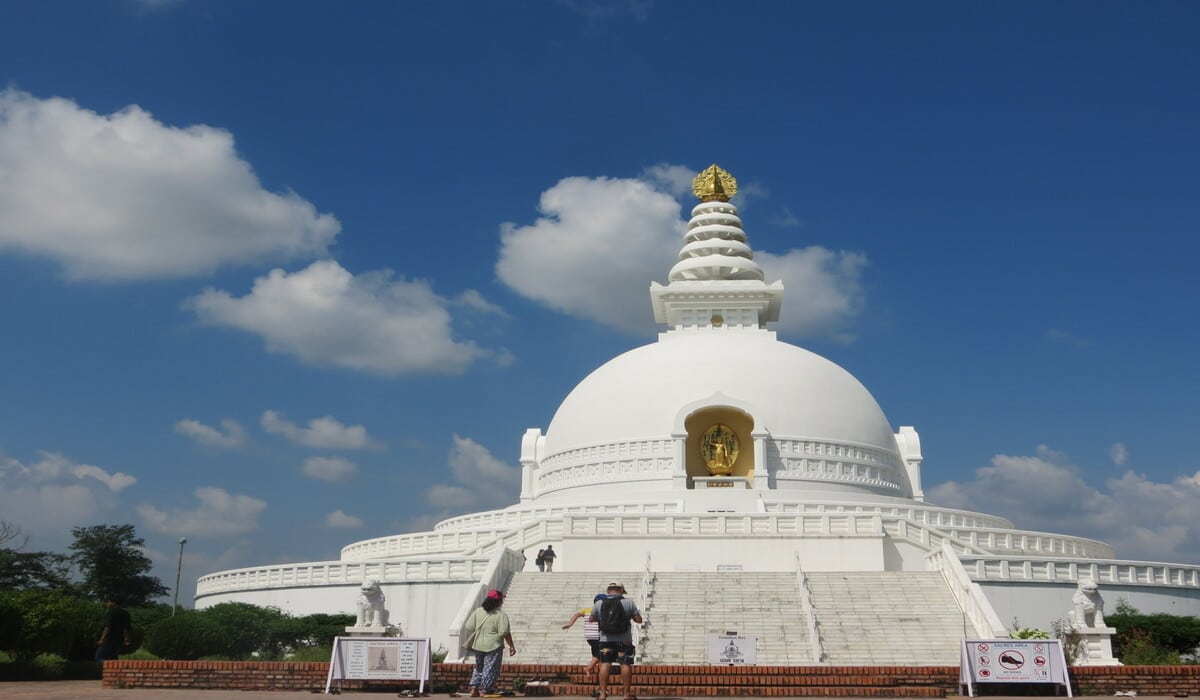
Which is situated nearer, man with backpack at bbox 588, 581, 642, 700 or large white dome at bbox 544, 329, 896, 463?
man with backpack at bbox 588, 581, 642, 700

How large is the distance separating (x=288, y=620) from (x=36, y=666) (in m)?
6.99

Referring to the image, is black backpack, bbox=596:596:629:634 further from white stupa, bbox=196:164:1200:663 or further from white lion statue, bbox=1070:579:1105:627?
white lion statue, bbox=1070:579:1105:627

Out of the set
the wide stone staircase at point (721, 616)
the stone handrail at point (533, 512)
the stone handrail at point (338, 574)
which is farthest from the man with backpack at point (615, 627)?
the stone handrail at point (533, 512)

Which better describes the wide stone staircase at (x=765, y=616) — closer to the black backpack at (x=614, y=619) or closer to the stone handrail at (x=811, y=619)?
the stone handrail at (x=811, y=619)

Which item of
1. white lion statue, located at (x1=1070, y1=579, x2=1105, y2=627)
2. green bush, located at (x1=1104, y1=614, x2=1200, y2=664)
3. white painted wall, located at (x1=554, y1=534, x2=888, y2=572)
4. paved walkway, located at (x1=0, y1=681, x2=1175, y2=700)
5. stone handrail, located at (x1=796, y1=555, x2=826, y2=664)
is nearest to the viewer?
paved walkway, located at (x1=0, y1=681, x2=1175, y2=700)

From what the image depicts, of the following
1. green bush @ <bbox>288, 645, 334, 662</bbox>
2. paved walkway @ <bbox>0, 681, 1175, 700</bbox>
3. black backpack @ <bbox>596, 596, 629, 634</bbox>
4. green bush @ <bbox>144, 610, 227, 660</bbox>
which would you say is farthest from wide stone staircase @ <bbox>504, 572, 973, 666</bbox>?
green bush @ <bbox>144, 610, 227, 660</bbox>

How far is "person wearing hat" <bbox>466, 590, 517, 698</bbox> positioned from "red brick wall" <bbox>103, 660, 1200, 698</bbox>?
1.31m

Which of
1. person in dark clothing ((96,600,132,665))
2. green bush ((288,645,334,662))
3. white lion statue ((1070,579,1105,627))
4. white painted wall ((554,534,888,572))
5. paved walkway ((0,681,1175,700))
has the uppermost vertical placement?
white painted wall ((554,534,888,572))

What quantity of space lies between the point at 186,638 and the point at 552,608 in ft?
29.5

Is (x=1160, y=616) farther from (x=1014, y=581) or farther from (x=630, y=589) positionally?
(x=630, y=589)

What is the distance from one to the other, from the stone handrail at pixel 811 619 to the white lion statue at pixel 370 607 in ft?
26.7

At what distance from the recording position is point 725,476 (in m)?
40.9

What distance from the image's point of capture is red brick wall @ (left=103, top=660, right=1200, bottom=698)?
15124mm

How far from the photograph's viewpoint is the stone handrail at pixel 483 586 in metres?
20.8
